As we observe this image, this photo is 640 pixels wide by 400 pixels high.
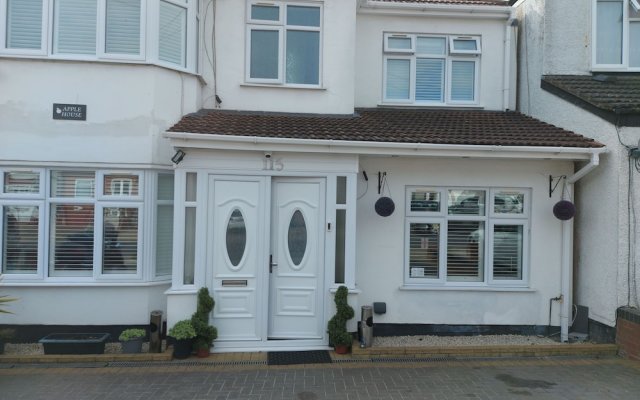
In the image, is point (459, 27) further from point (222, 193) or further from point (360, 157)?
point (222, 193)

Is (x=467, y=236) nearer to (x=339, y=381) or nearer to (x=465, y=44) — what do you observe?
(x=339, y=381)

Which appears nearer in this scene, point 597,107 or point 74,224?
point 74,224

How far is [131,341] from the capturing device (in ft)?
21.8

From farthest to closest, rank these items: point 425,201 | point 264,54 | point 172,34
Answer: point 264,54 → point 425,201 → point 172,34

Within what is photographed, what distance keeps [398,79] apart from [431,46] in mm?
937

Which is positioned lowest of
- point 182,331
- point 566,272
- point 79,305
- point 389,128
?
point 182,331

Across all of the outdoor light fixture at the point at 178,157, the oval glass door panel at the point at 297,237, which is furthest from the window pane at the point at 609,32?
the outdoor light fixture at the point at 178,157

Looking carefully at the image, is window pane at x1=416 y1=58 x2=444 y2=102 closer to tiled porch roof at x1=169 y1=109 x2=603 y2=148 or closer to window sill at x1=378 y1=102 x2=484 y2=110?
window sill at x1=378 y1=102 x2=484 y2=110

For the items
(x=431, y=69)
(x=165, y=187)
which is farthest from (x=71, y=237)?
(x=431, y=69)

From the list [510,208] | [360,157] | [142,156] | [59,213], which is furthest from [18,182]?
[510,208]

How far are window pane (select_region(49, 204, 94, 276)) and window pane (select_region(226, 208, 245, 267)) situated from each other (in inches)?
83.7

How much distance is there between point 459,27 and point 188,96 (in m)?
5.53

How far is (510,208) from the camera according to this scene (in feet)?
26.1

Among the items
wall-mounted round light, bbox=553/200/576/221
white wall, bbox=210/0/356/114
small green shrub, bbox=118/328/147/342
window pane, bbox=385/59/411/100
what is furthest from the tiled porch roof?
small green shrub, bbox=118/328/147/342
